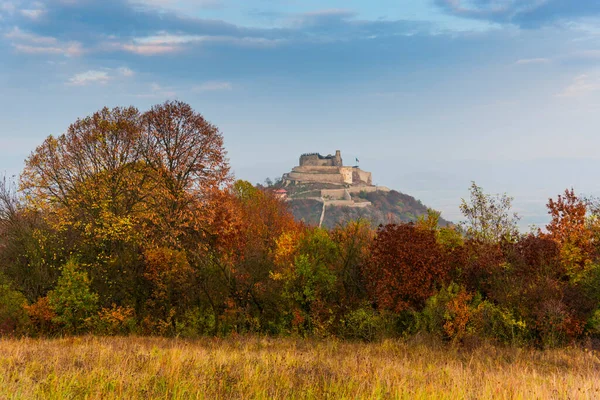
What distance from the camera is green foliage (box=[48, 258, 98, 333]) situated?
2686cm

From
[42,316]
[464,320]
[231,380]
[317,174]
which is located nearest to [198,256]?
[42,316]

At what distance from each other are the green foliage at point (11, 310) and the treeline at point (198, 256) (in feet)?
0.29

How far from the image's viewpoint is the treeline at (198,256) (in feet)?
79.1

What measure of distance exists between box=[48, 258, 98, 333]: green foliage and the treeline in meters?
0.09

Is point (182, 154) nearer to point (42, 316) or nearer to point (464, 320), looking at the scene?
point (42, 316)

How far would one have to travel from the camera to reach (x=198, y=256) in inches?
1077

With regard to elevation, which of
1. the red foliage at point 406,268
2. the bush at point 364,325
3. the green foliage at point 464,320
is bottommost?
the bush at point 364,325

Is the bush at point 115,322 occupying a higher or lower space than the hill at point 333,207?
lower

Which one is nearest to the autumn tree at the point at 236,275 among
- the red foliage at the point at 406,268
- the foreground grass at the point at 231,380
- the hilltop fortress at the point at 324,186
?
the red foliage at the point at 406,268

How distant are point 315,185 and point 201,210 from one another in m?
159

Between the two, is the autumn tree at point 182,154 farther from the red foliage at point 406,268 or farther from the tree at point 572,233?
the tree at point 572,233

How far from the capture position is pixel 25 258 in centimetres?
2892

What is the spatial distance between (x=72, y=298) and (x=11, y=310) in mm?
4090

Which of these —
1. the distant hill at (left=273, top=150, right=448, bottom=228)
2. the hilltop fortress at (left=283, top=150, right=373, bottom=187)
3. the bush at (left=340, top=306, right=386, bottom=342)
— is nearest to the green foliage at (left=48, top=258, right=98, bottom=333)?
the bush at (left=340, top=306, right=386, bottom=342)
